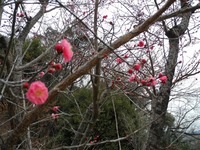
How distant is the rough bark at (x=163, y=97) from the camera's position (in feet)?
15.4

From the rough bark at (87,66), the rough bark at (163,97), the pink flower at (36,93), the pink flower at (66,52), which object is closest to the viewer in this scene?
the pink flower at (36,93)

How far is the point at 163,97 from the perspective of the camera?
4840mm

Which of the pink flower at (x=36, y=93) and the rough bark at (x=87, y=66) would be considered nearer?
the pink flower at (x=36, y=93)

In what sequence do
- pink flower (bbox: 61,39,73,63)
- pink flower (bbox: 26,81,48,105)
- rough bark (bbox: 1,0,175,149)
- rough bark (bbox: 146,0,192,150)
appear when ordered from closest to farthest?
pink flower (bbox: 26,81,48,105), pink flower (bbox: 61,39,73,63), rough bark (bbox: 1,0,175,149), rough bark (bbox: 146,0,192,150)

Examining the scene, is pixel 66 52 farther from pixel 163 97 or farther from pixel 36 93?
pixel 163 97

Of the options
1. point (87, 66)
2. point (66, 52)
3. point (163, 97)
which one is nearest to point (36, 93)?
point (66, 52)

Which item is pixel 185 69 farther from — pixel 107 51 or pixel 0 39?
pixel 107 51

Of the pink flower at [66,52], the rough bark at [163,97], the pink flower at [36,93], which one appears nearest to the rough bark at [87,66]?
the pink flower at [66,52]

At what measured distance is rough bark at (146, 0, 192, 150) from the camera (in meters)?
4.68

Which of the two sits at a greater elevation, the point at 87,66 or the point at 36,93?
the point at 87,66

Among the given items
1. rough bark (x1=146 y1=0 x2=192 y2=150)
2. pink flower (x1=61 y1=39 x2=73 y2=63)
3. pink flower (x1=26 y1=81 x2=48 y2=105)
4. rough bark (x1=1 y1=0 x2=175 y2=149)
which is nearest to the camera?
pink flower (x1=26 y1=81 x2=48 y2=105)

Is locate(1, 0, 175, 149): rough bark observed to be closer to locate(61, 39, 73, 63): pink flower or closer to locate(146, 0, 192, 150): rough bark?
locate(61, 39, 73, 63): pink flower

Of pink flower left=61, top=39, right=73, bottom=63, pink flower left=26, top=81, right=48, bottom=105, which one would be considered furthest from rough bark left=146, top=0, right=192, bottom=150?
pink flower left=26, top=81, right=48, bottom=105

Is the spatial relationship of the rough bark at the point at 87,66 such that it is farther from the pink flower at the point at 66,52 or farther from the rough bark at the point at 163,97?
the rough bark at the point at 163,97
